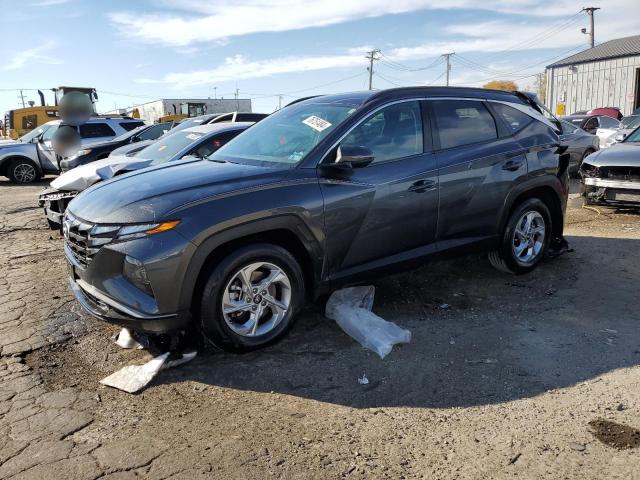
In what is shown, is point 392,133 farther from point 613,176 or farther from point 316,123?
point 613,176

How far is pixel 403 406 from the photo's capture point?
3203mm

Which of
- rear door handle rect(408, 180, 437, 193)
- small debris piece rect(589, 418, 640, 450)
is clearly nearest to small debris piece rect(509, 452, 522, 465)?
small debris piece rect(589, 418, 640, 450)

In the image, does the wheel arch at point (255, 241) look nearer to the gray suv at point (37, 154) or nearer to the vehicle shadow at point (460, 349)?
the vehicle shadow at point (460, 349)

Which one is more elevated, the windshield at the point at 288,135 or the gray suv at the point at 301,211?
the windshield at the point at 288,135

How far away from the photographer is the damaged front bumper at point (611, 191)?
25.6ft

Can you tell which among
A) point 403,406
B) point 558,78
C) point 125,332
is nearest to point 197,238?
point 125,332

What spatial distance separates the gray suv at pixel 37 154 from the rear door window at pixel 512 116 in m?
13.1

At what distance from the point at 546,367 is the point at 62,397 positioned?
3122 millimetres

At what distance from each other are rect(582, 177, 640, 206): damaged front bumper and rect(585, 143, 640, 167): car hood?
0.24 m

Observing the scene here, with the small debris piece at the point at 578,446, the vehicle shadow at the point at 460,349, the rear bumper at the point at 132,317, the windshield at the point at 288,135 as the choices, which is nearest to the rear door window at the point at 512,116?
the vehicle shadow at the point at 460,349

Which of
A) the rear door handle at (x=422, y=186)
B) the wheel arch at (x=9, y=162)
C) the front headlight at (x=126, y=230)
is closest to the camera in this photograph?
the front headlight at (x=126, y=230)

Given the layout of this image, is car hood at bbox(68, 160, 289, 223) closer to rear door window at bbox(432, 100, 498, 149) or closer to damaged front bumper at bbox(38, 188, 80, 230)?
rear door window at bbox(432, 100, 498, 149)

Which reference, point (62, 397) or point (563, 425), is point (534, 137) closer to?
point (563, 425)

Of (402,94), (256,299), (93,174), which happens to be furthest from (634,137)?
(93,174)
